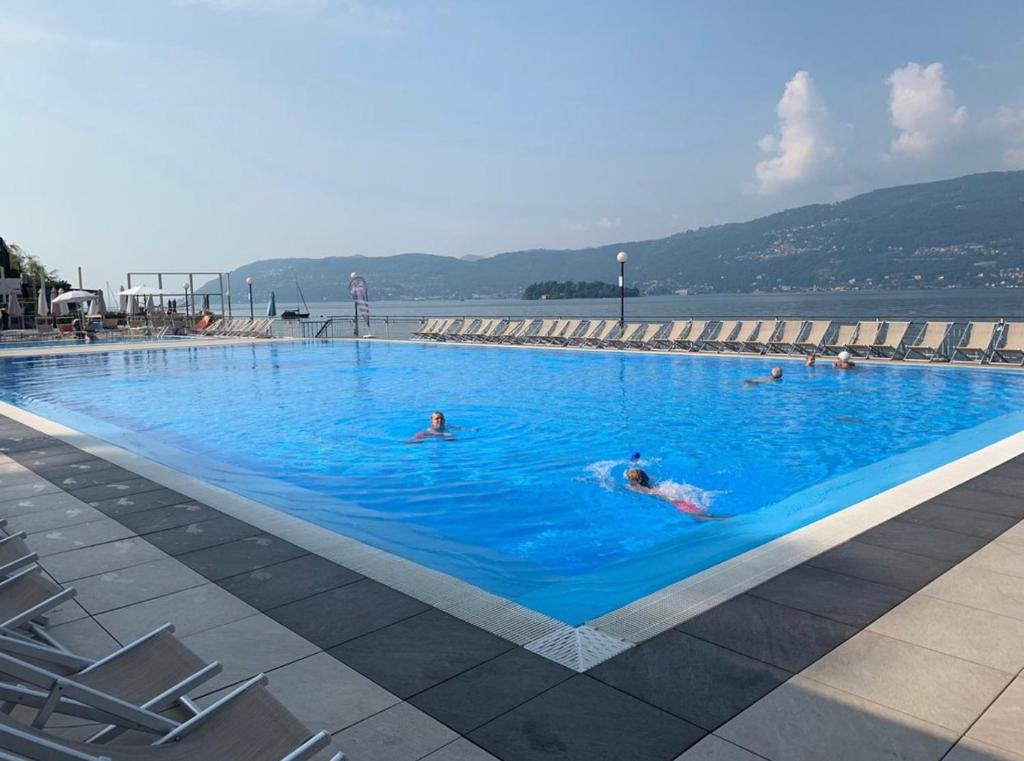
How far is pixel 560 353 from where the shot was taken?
20.2 metres

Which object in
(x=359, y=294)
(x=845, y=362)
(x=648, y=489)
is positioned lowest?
(x=648, y=489)

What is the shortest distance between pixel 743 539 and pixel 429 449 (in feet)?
15.3

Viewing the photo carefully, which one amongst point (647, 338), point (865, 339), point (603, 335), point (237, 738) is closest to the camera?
point (237, 738)

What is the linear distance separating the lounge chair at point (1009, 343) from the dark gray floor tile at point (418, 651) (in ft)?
48.0

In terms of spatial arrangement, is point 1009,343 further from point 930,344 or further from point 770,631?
point 770,631

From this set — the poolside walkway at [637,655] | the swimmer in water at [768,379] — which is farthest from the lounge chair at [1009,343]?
the poolside walkway at [637,655]

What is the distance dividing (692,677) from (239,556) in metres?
2.69

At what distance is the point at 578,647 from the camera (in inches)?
122

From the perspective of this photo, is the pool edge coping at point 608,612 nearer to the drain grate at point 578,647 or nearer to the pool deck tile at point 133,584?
the drain grate at point 578,647

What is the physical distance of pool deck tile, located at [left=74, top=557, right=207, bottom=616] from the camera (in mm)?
3623

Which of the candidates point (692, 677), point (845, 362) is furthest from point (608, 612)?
point (845, 362)

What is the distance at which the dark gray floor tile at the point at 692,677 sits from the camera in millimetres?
2580

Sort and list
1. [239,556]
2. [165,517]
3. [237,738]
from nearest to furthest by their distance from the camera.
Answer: [237,738] < [239,556] < [165,517]

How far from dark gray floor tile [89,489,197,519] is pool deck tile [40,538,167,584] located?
2.32 feet
